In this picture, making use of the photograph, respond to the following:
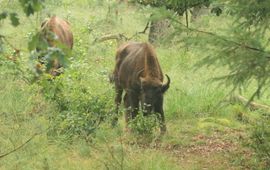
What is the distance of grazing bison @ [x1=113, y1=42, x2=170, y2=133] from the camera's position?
9.09m

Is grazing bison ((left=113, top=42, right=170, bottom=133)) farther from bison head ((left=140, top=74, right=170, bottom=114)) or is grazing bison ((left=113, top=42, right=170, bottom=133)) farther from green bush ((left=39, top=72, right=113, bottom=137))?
green bush ((left=39, top=72, right=113, bottom=137))

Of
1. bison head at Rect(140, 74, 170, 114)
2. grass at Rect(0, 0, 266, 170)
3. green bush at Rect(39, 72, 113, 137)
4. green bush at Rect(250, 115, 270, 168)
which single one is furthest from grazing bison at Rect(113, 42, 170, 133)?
green bush at Rect(250, 115, 270, 168)

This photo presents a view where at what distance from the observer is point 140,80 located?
30.3ft

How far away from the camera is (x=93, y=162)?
720cm

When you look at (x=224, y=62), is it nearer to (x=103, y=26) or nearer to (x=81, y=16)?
(x=103, y=26)

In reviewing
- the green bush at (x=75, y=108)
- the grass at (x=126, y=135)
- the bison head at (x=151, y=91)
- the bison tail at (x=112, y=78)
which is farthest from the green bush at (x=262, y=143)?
the bison tail at (x=112, y=78)

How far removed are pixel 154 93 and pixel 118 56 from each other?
1.85 meters

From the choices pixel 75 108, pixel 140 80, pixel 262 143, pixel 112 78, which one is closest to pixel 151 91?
pixel 140 80

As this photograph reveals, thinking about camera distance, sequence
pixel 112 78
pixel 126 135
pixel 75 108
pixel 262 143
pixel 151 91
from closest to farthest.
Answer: pixel 262 143, pixel 75 108, pixel 126 135, pixel 151 91, pixel 112 78

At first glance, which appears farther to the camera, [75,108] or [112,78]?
[112,78]

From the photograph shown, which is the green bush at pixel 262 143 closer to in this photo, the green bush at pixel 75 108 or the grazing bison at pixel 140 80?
the grazing bison at pixel 140 80

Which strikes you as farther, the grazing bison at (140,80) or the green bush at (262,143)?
the grazing bison at (140,80)

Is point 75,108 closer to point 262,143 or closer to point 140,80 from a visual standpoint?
point 140,80

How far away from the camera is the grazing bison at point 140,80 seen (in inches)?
358
